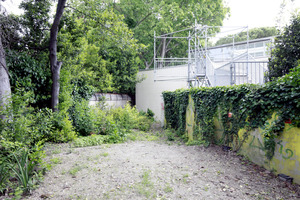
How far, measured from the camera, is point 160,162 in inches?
185

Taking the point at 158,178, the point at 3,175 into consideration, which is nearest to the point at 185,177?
the point at 158,178

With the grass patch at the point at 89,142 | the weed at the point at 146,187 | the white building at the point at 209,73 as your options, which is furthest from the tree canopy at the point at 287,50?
the grass patch at the point at 89,142

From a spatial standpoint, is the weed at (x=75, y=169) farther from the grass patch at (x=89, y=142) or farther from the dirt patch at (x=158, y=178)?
the grass patch at (x=89, y=142)

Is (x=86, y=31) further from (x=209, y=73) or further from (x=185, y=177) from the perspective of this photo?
(x=185, y=177)

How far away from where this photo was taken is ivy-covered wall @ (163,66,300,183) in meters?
3.37

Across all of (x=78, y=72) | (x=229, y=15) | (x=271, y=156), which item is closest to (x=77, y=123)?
(x=78, y=72)

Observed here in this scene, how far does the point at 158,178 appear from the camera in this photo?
12.3 feet

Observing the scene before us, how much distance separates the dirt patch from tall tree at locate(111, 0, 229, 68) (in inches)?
526

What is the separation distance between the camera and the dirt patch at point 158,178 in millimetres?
3180

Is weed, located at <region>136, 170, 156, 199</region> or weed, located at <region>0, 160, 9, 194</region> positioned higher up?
weed, located at <region>0, 160, 9, 194</region>

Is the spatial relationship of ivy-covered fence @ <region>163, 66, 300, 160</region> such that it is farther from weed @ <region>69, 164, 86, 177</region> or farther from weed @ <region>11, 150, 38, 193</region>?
weed @ <region>11, 150, 38, 193</region>

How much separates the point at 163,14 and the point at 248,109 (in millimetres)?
14771

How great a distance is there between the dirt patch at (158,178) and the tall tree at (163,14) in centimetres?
1335

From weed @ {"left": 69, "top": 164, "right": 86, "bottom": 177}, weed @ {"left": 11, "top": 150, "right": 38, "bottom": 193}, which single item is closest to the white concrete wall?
weed @ {"left": 69, "top": 164, "right": 86, "bottom": 177}
